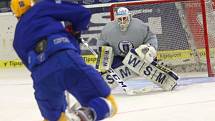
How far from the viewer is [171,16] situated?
662cm

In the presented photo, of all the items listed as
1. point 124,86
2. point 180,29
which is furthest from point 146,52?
point 180,29

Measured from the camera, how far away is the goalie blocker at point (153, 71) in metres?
5.23

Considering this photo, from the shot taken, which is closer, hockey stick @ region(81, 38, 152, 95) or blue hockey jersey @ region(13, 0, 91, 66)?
blue hockey jersey @ region(13, 0, 91, 66)

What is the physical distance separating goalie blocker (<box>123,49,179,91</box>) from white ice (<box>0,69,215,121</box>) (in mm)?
94

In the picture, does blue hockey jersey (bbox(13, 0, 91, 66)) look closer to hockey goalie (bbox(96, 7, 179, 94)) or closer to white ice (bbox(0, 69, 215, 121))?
white ice (bbox(0, 69, 215, 121))

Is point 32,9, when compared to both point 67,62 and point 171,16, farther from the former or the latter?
point 171,16

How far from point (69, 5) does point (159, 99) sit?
7.06ft

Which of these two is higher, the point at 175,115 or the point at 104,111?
the point at 104,111

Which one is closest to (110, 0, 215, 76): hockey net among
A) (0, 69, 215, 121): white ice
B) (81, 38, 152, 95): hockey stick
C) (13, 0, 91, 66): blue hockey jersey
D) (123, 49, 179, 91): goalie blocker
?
(0, 69, 215, 121): white ice

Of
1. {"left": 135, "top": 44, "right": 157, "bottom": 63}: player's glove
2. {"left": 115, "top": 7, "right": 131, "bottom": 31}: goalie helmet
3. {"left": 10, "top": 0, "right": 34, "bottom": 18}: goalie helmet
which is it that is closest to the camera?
{"left": 10, "top": 0, "right": 34, "bottom": 18}: goalie helmet

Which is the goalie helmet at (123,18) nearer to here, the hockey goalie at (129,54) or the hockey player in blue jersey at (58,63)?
the hockey goalie at (129,54)

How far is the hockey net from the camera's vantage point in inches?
250

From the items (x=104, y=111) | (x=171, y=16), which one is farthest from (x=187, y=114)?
(x=171, y=16)

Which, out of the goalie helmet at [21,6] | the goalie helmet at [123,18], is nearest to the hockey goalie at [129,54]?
the goalie helmet at [123,18]
